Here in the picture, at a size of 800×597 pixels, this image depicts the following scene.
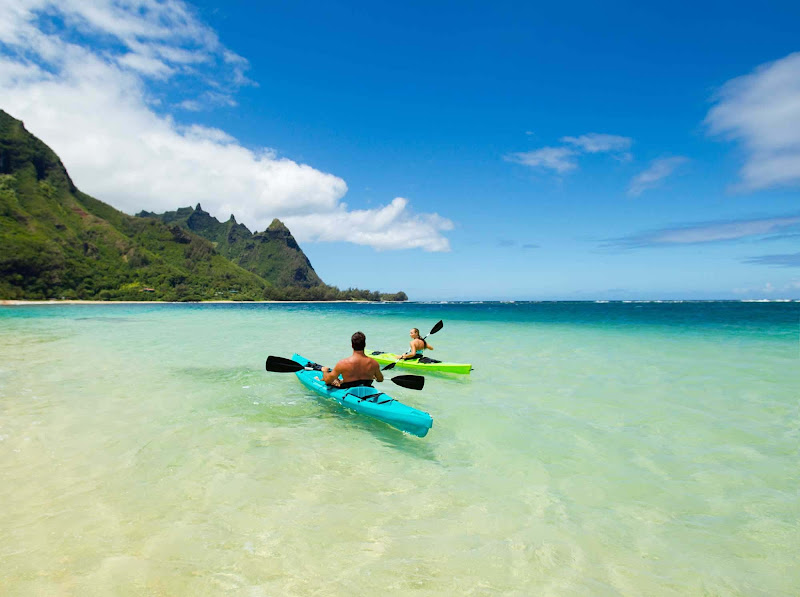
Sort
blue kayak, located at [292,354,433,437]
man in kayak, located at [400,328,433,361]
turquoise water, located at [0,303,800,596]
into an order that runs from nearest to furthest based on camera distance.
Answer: turquoise water, located at [0,303,800,596]
blue kayak, located at [292,354,433,437]
man in kayak, located at [400,328,433,361]

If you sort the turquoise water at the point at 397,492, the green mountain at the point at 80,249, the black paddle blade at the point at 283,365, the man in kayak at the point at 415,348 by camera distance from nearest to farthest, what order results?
the turquoise water at the point at 397,492
the black paddle blade at the point at 283,365
the man in kayak at the point at 415,348
the green mountain at the point at 80,249

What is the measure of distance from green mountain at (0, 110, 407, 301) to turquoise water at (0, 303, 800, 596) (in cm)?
12292

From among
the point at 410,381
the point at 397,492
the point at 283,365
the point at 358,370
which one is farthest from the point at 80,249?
the point at 397,492

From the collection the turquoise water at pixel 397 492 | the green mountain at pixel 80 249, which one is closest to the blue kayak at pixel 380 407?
the turquoise water at pixel 397 492

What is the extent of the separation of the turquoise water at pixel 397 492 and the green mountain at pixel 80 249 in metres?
123

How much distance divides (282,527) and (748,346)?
1043 inches

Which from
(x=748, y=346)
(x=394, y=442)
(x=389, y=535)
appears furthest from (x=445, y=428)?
(x=748, y=346)

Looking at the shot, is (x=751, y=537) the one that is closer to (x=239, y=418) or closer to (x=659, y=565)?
(x=659, y=565)

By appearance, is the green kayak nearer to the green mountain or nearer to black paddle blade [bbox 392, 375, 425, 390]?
black paddle blade [bbox 392, 375, 425, 390]

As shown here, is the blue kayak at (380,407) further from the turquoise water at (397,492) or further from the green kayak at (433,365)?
the green kayak at (433,365)

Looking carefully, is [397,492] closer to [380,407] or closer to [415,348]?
[380,407]

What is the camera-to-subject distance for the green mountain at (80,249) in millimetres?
107438

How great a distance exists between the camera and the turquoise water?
3.81 meters

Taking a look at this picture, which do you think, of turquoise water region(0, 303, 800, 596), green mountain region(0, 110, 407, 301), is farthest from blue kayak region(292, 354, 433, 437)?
green mountain region(0, 110, 407, 301)
